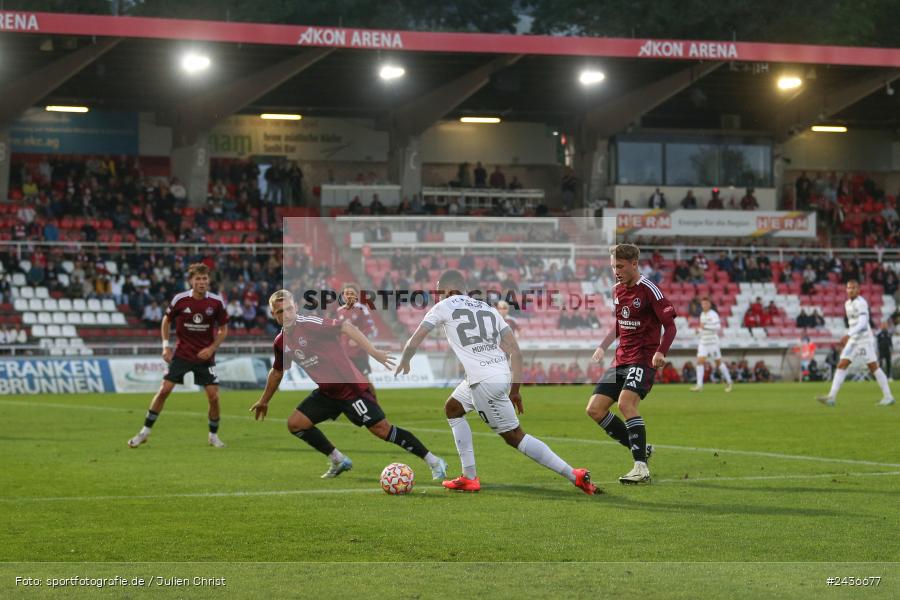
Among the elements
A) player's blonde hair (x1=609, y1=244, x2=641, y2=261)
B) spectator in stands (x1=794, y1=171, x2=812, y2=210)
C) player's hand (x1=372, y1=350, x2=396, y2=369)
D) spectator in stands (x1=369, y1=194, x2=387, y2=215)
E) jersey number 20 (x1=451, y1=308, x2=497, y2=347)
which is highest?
spectator in stands (x1=794, y1=171, x2=812, y2=210)

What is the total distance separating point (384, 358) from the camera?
40.1 ft

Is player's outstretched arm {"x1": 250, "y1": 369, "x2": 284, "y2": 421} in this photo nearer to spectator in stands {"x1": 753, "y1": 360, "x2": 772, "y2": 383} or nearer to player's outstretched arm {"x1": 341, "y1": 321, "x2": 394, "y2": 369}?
player's outstretched arm {"x1": 341, "y1": 321, "x2": 394, "y2": 369}

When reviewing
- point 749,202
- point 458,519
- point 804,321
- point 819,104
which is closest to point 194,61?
point 804,321

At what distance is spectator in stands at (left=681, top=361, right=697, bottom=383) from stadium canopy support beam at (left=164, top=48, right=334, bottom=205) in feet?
47.3

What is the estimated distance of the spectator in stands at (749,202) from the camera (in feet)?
163

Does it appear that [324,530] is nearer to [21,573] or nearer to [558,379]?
[21,573]

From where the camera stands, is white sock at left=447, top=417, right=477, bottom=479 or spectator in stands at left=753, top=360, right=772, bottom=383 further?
spectator in stands at left=753, top=360, right=772, bottom=383

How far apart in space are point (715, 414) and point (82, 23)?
74.2 ft

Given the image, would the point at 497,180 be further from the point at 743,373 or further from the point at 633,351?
the point at 633,351

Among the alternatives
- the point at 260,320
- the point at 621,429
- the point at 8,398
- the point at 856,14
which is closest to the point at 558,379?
the point at 260,320

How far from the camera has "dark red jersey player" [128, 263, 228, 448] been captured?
17.2 m

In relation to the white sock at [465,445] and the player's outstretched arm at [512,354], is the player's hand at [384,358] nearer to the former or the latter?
the white sock at [465,445]

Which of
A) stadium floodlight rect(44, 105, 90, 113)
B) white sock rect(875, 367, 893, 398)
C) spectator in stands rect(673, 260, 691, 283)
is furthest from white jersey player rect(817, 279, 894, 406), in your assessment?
stadium floodlight rect(44, 105, 90, 113)

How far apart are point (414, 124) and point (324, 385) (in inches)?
1401
